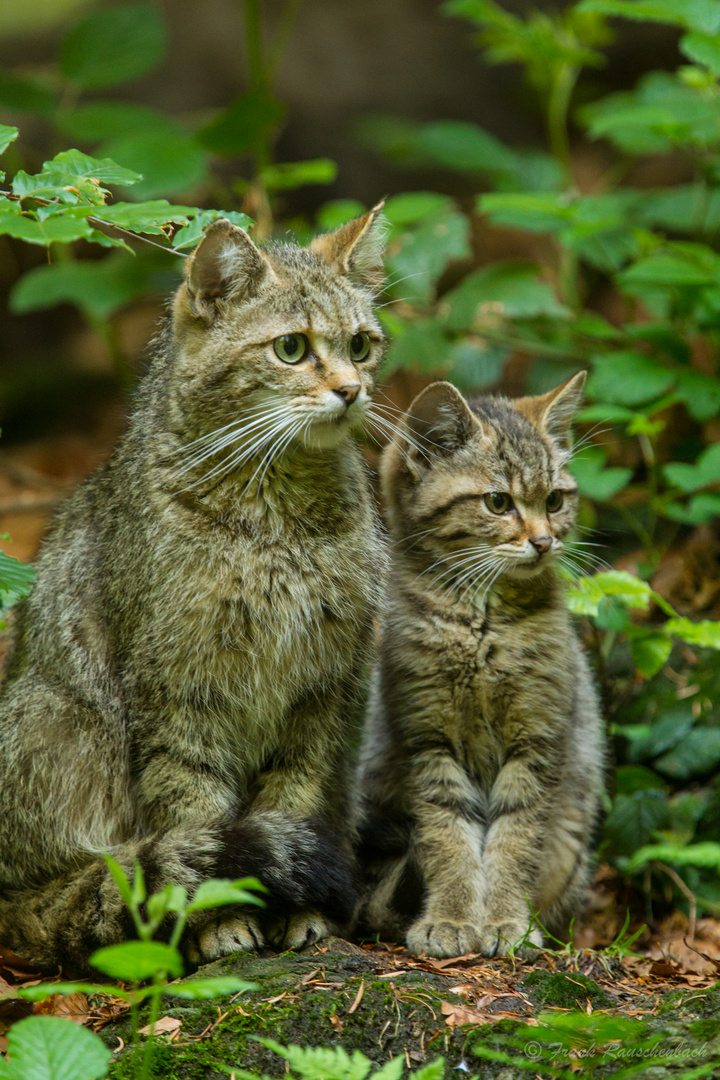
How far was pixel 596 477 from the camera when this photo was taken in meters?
4.62

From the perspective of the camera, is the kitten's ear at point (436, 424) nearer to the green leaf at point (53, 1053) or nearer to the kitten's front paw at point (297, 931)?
the kitten's front paw at point (297, 931)

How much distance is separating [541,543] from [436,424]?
58 centimetres

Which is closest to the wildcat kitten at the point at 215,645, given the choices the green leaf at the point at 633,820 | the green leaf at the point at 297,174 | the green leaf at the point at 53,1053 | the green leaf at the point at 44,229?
the green leaf at the point at 44,229

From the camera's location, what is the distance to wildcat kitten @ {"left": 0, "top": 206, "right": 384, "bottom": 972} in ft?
9.76

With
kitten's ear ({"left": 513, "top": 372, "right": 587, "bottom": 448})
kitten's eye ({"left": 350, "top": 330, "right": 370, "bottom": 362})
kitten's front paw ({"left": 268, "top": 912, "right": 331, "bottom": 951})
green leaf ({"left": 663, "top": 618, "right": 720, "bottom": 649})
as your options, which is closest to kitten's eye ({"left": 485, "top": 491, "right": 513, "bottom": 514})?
kitten's ear ({"left": 513, "top": 372, "right": 587, "bottom": 448})

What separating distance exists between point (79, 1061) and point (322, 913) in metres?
1.28

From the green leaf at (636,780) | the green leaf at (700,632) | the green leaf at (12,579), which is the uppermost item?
the green leaf at (12,579)

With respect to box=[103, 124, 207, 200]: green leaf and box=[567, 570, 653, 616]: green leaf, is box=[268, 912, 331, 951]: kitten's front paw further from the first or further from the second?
box=[103, 124, 207, 200]: green leaf

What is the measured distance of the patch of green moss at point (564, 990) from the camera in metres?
2.87

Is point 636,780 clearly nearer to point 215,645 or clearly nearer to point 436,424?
point 436,424

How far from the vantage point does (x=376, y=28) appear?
905cm

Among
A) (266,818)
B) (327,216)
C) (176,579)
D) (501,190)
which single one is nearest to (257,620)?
(176,579)

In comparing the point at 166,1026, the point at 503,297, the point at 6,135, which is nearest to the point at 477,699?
the point at 166,1026

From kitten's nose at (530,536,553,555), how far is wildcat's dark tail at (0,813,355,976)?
3.76 feet
